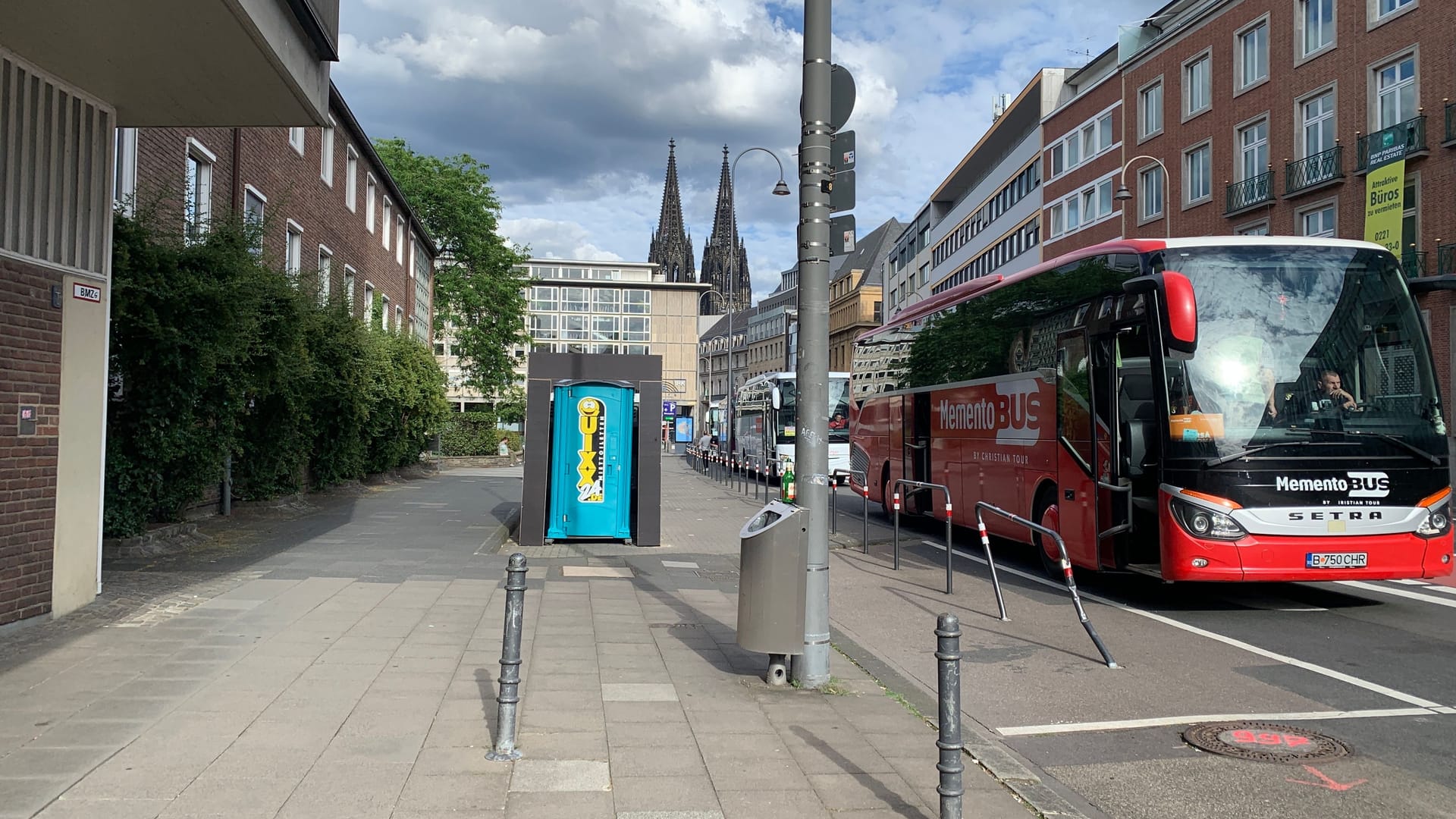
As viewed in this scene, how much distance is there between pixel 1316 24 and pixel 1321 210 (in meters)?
5.35

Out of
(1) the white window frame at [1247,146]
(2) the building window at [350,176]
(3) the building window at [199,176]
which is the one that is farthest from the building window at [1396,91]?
(3) the building window at [199,176]

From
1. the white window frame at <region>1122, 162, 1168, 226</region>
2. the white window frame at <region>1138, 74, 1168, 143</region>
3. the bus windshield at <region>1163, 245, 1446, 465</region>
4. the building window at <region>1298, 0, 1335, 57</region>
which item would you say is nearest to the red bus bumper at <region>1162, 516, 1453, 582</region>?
the bus windshield at <region>1163, 245, 1446, 465</region>

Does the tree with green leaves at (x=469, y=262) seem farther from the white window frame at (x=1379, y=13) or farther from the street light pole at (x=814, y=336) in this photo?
the street light pole at (x=814, y=336)

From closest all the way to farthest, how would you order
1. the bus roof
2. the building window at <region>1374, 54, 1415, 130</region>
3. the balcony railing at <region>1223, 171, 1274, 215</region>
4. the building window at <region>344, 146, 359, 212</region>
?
the bus roof → the building window at <region>1374, 54, 1415, 130</region> → the building window at <region>344, 146, 359, 212</region> → the balcony railing at <region>1223, 171, 1274, 215</region>

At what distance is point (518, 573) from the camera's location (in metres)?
5.11

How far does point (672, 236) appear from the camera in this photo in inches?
5007

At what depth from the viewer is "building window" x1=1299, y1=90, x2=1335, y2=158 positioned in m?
29.5

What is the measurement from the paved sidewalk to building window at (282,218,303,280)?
14.3 m

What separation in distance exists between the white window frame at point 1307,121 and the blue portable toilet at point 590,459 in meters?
24.6

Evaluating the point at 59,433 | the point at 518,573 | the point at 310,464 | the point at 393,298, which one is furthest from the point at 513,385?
the point at 518,573

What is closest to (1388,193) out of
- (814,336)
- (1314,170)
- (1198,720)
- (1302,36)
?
(1314,170)

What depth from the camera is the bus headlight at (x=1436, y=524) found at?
897 centimetres

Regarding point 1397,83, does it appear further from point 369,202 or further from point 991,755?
point 991,755

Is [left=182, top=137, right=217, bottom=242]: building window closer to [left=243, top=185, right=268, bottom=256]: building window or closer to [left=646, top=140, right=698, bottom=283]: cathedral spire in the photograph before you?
[left=243, top=185, right=268, bottom=256]: building window
